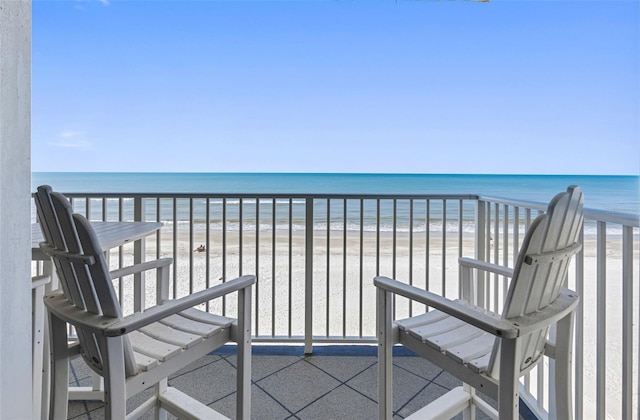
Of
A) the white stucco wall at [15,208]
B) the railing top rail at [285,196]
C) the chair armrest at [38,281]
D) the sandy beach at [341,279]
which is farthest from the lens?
the sandy beach at [341,279]

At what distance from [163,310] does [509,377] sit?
3.33ft

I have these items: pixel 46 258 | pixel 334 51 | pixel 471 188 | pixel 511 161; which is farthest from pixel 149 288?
pixel 511 161

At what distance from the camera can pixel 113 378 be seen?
0.96 m

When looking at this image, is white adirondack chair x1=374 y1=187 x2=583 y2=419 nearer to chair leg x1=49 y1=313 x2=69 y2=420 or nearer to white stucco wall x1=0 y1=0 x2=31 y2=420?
white stucco wall x1=0 y1=0 x2=31 y2=420

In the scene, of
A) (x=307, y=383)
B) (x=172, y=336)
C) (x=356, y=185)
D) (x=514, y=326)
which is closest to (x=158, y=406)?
(x=172, y=336)

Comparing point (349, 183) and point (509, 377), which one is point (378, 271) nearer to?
point (509, 377)

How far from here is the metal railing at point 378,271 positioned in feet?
4.29

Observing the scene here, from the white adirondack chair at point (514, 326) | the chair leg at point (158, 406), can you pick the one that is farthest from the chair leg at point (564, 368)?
the chair leg at point (158, 406)

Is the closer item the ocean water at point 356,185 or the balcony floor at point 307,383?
the balcony floor at point 307,383

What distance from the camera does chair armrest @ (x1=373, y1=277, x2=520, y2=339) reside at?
2.98 feet

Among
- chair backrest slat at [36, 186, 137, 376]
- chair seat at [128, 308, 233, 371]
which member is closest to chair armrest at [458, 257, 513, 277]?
chair seat at [128, 308, 233, 371]

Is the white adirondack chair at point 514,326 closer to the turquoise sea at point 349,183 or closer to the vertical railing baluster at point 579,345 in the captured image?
the vertical railing baluster at point 579,345

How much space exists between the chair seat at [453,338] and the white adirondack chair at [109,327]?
2.16 feet

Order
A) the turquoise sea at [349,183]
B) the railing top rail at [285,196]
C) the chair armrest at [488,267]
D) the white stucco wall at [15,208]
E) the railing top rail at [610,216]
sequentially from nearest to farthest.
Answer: the white stucco wall at [15,208] → the railing top rail at [610,216] → the chair armrest at [488,267] → the railing top rail at [285,196] → the turquoise sea at [349,183]
